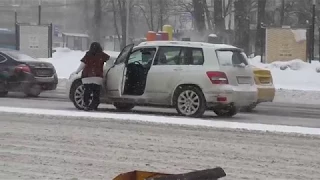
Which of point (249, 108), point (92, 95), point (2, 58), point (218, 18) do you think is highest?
point (218, 18)

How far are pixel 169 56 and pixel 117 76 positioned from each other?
121 centimetres

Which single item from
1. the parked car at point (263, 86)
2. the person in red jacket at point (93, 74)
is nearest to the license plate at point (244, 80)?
the parked car at point (263, 86)

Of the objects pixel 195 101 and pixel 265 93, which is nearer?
pixel 195 101

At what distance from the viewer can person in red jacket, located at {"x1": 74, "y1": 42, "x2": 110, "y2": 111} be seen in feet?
48.2

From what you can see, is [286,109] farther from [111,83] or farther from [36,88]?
[36,88]

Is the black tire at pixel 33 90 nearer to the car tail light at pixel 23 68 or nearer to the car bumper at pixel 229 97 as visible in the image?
the car tail light at pixel 23 68

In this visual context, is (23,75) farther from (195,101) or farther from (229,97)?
(229,97)

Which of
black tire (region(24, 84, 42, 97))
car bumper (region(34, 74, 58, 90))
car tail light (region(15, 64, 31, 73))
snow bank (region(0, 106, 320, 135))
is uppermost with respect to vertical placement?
car tail light (region(15, 64, 31, 73))

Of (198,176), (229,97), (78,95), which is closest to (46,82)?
(78,95)

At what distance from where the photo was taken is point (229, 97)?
13844 mm

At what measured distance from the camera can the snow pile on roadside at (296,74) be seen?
2566cm

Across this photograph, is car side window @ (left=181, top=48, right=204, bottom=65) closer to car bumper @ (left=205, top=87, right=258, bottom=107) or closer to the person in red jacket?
car bumper @ (left=205, top=87, right=258, bottom=107)

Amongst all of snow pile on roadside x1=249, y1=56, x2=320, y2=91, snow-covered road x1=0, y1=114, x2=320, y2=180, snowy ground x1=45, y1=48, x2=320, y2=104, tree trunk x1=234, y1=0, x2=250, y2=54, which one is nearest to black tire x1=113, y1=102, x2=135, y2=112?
snow-covered road x1=0, y1=114, x2=320, y2=180

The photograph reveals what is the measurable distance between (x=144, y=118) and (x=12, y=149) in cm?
387
